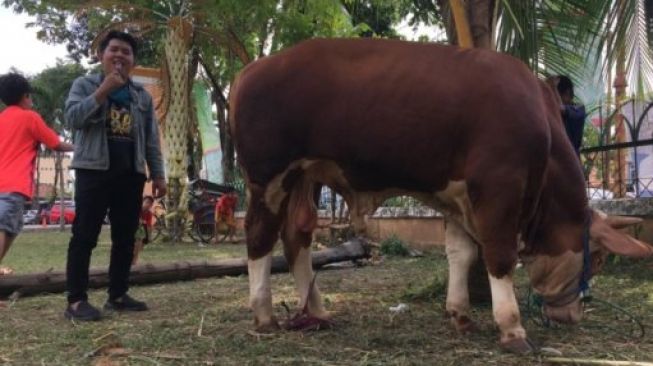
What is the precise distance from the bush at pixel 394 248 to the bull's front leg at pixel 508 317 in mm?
6114

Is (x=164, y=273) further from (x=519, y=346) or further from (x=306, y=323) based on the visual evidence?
(x=519, y=346)

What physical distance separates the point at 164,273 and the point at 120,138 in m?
2.41

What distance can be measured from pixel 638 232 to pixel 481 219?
14.4 ft

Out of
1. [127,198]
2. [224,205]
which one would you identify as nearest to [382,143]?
[127,198]

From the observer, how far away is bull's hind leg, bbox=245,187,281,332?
4.36 metres

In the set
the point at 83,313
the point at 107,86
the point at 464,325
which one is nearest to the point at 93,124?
the point at 107,86

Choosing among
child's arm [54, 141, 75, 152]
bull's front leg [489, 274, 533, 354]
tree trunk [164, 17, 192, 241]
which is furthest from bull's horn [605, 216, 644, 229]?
tree trunk [164, 17, 192, 241]

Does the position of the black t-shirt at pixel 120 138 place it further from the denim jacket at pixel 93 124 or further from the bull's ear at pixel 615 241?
the bull's ear at pixel 615 241

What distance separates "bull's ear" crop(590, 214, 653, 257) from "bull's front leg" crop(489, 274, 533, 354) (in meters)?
0.60

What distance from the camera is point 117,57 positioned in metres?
5.04

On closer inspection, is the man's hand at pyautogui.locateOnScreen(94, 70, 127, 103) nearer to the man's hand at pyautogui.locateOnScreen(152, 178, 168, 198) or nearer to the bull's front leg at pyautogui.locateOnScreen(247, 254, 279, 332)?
the man's hand at pyautogui.locateOnScreen(152, 178, 168, 198)

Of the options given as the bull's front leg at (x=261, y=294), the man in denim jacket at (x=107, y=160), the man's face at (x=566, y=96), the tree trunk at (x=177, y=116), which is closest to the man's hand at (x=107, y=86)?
the man in denim jacket at (x=107, y=160)

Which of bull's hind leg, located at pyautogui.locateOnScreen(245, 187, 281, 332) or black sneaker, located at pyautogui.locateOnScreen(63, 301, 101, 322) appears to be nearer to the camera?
bull's hind leg, located at pyautogui.locateOnScreen(245, 187, 281, 332)

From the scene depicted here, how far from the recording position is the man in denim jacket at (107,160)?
16.1ft
